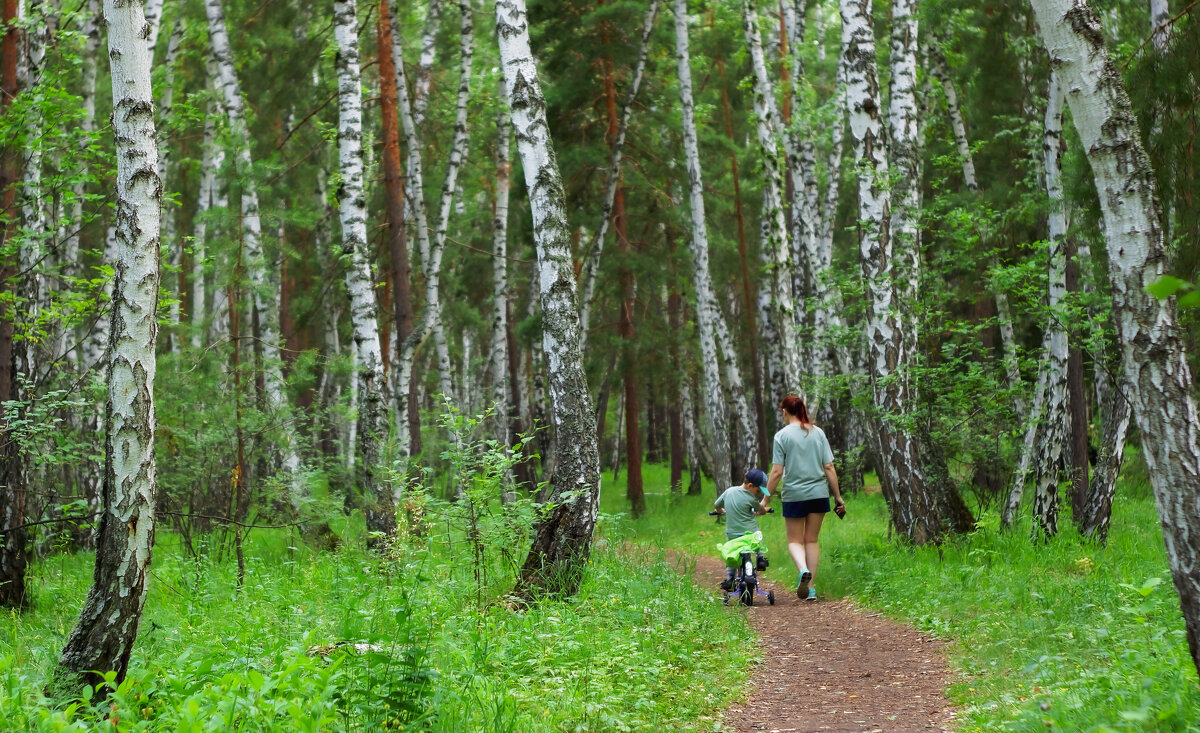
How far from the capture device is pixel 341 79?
10.9m

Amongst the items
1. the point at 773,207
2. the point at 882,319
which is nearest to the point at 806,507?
the point at 882,319

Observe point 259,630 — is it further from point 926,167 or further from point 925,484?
point 926,167

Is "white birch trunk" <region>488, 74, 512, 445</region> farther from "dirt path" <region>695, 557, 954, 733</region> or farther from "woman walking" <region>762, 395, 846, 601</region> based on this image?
"dirt path" <region>695, 557, 954, 733</region>

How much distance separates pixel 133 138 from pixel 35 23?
16.7ft

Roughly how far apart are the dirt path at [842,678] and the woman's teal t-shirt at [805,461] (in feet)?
3.65

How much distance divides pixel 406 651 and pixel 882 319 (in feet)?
22.2

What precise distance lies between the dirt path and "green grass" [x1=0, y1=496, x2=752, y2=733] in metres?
0.22

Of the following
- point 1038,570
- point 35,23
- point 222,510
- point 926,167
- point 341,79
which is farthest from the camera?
point 926,167

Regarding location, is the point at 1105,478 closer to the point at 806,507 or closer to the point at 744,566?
the point at 806,507

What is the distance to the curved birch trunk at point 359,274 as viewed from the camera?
1047cm

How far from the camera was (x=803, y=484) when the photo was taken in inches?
332

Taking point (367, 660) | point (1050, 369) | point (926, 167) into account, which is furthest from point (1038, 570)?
point (926, 167)

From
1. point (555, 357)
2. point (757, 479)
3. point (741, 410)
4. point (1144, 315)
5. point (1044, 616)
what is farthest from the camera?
point (741, 410)

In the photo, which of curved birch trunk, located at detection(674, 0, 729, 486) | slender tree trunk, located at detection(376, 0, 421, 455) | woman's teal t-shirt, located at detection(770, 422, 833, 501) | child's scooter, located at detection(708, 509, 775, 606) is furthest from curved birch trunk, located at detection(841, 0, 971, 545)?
slender tree trunk, located at detection(376, 0, 421, 455)
